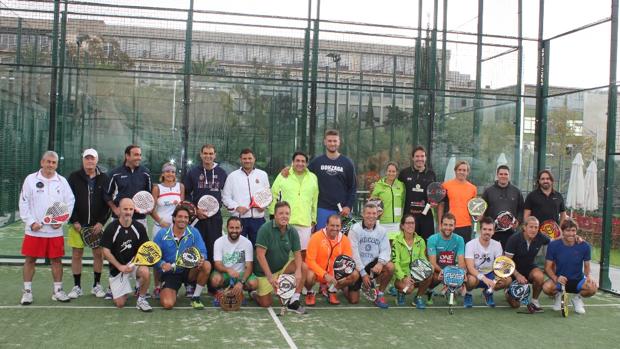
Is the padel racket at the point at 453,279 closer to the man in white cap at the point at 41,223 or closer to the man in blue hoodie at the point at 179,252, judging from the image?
the man in blue hoodie at the point at 179,252

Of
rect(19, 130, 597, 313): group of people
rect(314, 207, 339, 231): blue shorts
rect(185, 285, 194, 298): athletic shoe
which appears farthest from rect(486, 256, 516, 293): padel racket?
rect(185, 285, 194, 298): athletic shoe

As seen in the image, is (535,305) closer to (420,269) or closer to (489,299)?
(489,299)

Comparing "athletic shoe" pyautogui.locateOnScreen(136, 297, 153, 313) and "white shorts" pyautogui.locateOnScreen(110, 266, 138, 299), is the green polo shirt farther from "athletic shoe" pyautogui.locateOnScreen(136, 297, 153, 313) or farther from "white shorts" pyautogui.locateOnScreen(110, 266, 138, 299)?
"white shorts" pyautogui.locateOnScreen(110, 266, 138, 299)

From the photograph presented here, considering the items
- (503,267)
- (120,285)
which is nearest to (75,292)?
(120,285)

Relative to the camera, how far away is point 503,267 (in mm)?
6625

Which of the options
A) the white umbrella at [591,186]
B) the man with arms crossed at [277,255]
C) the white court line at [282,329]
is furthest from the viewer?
the white umbrella at [591,186]

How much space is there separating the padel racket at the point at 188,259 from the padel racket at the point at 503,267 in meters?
3.09

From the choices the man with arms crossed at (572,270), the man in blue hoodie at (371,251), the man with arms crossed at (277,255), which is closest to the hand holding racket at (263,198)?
the man with arms crossed at (277,255)

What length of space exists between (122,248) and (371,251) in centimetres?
262

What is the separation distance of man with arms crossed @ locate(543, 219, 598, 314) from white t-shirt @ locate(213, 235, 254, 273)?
3.21 meters

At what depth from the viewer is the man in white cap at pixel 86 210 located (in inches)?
261

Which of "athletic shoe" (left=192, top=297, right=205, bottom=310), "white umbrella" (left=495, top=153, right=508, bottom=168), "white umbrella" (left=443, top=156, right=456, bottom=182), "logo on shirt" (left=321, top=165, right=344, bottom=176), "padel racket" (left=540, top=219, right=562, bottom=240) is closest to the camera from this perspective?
"athletic shoe" (left=192, top=297, right=205, bottom=310)

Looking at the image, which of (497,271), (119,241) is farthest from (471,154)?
(119,241)

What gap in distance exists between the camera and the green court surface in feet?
16.7
